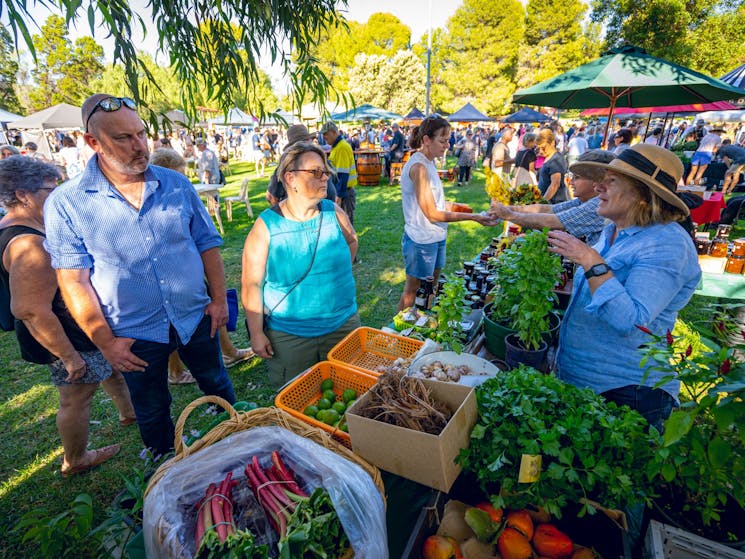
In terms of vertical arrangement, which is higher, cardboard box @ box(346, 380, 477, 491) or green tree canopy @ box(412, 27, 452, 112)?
green tree canopy @ box(412, 27, 452, 112)

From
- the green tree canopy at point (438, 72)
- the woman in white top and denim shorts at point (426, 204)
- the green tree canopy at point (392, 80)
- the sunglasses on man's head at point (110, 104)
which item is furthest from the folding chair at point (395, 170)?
the green tree canopy at point (438, 72)

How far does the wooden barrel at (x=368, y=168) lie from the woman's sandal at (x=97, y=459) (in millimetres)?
12343

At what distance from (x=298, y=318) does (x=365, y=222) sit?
7493mm

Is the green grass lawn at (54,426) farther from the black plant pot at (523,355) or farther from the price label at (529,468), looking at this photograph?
the black plant pot at (523,355)

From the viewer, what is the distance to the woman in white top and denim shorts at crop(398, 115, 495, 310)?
11.6 feet

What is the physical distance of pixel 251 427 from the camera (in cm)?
169

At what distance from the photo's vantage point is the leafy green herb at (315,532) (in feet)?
3.77

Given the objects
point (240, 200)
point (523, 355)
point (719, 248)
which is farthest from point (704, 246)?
point (240, 200)

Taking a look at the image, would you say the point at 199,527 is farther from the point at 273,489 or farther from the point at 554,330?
the point at 554,330

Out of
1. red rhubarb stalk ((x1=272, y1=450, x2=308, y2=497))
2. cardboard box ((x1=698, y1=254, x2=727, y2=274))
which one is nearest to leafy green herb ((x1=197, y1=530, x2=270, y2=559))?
red rhubarb stalk ((x1=272, y1=450, x2=308, y2=497))

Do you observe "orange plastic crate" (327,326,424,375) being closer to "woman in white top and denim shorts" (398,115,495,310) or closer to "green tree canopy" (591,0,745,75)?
"woman in white top and denim shorts" (398,115,495,310)

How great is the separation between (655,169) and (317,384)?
209 cm

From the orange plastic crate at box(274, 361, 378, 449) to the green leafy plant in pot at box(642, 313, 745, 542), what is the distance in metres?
1.31

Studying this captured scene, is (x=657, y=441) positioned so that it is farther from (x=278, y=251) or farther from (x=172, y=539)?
(x=278, y=251)
